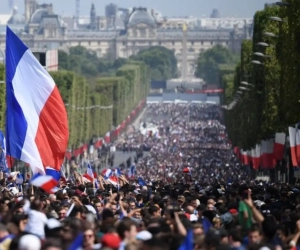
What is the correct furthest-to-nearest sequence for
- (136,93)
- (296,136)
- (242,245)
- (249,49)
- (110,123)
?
(136,93) → (110,123) → (249,49) → (296,136) → (242,245)

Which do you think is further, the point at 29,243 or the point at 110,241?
the point at 110,241

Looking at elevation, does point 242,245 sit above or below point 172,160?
above

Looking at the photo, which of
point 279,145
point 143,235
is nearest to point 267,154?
point 279,145

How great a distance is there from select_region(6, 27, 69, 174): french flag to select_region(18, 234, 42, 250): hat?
10744 mm

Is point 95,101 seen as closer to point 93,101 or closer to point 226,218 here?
point 93,101

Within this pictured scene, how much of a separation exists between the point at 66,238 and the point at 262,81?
47.7 meters

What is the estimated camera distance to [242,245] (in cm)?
1738

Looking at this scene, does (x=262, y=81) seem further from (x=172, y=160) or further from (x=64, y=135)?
(x=64, y=135)

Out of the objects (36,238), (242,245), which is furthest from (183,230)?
(36,238)

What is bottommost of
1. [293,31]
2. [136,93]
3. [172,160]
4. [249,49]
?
[136,93]

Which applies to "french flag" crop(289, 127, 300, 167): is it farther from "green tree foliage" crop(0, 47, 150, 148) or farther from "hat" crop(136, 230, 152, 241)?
"hat" crop(136, 230, 152, 241)

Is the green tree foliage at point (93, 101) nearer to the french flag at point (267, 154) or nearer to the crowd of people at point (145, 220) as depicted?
the french flag at point (267, 154)

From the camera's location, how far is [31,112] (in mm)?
27719

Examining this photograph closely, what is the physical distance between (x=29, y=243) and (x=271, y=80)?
42.7m
